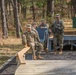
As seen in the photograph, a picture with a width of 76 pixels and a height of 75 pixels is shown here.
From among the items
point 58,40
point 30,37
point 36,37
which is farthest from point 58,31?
point 30,37

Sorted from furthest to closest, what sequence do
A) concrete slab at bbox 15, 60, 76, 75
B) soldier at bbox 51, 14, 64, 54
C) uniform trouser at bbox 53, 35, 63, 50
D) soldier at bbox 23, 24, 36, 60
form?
uniform trouser at bbox 53, 35, 63, 50 → soldier at bbox 51, 14, 64, 54 → soldier at bbox 23, 24, 36, 60 → concrete slab at bbox 15, 60, 76, 75

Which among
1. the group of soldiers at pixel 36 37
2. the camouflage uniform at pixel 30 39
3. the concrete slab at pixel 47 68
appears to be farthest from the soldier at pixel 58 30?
the concrete slab at pixel 47 68

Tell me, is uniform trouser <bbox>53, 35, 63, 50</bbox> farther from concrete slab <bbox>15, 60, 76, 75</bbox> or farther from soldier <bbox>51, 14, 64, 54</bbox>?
concrete slab <bbox>15, 60, 76, 75</bbox>

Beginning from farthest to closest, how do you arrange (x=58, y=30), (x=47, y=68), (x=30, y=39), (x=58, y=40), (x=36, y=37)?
(x=58, y=40), (x=58, y=30), (x=36, y=37), (x=30, y=39), (x=47, y=68)

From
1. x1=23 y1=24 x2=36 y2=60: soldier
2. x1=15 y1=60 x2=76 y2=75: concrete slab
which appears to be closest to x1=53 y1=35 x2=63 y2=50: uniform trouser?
x1=23 y1=24 x2=36 y2=60: soldier

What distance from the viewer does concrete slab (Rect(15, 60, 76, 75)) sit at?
8.43 m

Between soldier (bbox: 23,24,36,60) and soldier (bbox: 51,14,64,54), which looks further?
soldier (bbox: 51,14,64,54)

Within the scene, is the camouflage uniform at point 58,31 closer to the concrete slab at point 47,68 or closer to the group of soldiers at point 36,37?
the group of soldiers at point 36,37

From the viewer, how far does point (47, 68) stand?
9242 millimetres

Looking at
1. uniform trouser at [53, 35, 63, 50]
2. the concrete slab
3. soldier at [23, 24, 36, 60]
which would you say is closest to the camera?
the concrete slab

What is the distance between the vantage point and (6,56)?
1697cm

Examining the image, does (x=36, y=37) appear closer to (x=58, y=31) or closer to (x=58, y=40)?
(x=58, y=31)

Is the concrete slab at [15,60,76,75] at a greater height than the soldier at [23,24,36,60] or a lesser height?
lesser

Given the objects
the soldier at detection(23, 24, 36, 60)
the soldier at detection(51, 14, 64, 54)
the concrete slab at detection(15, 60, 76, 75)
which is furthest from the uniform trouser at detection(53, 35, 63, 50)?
the concrete slab at detection(15, 60, 76, 75)
